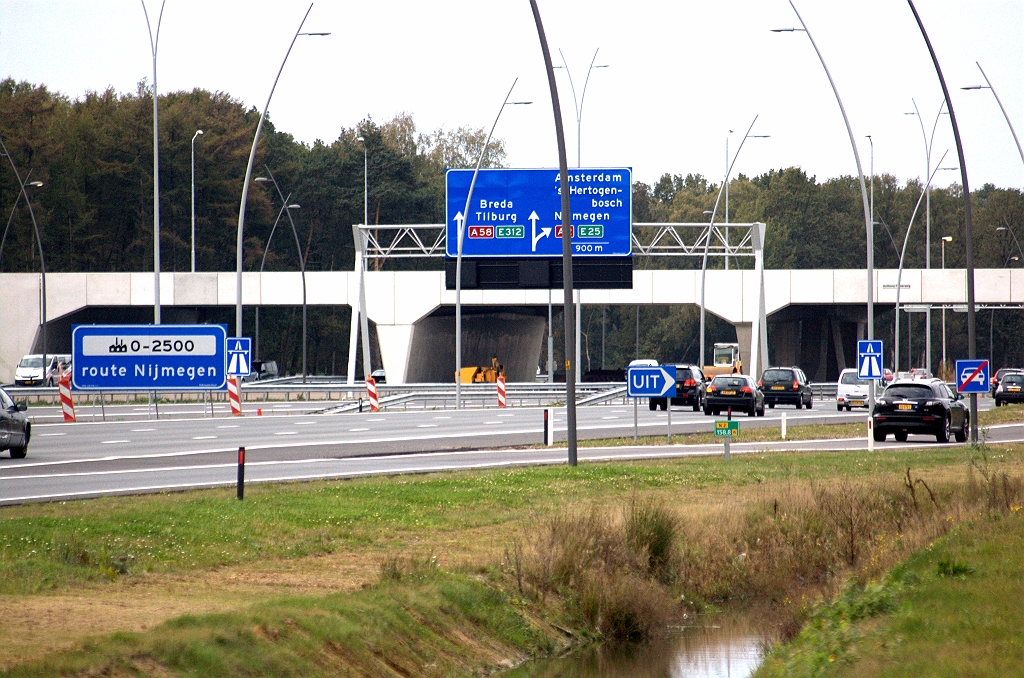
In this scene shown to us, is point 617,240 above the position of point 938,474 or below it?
above

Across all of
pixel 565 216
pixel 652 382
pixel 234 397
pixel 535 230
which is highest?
pixel 535 230

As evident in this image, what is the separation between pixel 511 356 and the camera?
79.5 metres

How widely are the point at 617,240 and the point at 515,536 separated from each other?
33228 mm

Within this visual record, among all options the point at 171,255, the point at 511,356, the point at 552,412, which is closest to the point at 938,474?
the point at 552,412

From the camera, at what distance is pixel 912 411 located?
30750mm

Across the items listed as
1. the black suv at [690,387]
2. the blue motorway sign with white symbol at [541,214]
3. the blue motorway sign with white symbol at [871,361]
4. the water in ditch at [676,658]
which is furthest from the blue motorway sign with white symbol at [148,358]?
the black suv at [690,387]

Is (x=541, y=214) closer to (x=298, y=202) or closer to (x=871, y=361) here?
(x=871, y=361)

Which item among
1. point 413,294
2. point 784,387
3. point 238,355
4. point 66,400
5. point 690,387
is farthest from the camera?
point 413,294

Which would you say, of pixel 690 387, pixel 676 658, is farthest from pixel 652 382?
pixel 690 387

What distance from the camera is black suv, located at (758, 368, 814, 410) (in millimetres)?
52594

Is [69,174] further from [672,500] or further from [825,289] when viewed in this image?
[672,500]

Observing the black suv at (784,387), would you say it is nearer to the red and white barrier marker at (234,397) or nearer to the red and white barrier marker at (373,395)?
the red and white barrier marker at (373,395)

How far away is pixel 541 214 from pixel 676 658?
35.0 m

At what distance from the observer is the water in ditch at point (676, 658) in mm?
12727
